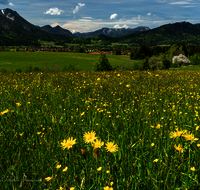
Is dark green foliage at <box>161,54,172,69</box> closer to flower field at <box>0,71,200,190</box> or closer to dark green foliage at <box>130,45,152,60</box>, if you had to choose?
dark green foliage at <box>130,45,152,60</box>

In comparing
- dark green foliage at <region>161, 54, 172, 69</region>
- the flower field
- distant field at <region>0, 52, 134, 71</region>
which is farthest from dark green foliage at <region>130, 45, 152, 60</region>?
the flower field

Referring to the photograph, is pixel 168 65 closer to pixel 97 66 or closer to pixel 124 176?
pixel 97 66

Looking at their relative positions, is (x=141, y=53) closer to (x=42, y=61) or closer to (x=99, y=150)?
(x=42, y=61)

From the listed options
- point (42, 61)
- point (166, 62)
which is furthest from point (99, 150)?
point (42, 61)

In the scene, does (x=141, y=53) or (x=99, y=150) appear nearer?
(x=99, y=150)

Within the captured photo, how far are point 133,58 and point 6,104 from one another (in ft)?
392

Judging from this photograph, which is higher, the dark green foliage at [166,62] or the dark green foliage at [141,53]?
the dark green foliage at [141,53]

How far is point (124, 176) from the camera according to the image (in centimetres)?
161

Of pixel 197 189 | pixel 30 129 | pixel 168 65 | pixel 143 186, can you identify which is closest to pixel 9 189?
pixel 30 129

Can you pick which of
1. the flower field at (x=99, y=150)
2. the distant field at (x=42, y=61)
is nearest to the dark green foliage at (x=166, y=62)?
the distant field at (x=42, y=61)

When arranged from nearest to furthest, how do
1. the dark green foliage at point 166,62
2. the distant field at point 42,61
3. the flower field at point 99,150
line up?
the flower field at point 99,150 < the distant field at point 42,61 < the dark green foliage at point 166,62

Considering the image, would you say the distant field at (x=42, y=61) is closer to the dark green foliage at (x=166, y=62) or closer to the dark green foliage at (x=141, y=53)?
the dark green foliage at (x=166, y=62)

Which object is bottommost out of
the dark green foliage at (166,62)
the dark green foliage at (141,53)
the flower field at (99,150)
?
the flower field at (99,150)

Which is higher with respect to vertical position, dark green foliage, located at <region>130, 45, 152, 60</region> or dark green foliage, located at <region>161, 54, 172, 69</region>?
dark green foliage, located at <region>130, 45, 152, 60</region>
